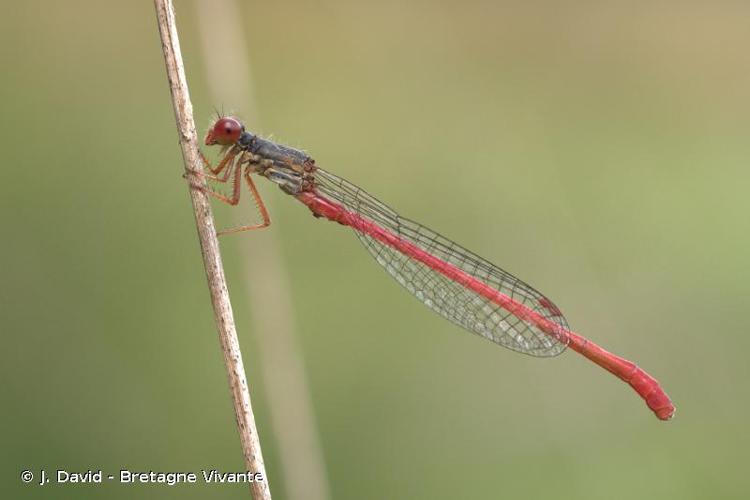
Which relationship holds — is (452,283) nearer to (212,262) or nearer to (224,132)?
(224,132)

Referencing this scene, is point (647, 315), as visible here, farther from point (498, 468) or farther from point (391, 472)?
point (391, 472)

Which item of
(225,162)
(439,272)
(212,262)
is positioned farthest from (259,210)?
(439,272)

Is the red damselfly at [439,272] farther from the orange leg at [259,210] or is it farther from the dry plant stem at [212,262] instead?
the dry plant stem at [212,262]

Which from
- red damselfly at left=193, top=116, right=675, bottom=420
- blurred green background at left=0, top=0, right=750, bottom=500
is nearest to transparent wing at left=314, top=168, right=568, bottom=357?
red damselfly at left=193, top=116, right=675, bottom=420

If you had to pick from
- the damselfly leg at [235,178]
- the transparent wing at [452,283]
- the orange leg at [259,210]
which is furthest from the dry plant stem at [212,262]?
the transparent wing at [452,283]

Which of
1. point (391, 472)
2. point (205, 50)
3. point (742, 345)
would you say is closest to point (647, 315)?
point (742, 345)

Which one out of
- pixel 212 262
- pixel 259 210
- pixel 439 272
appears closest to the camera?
pixel 212 262
